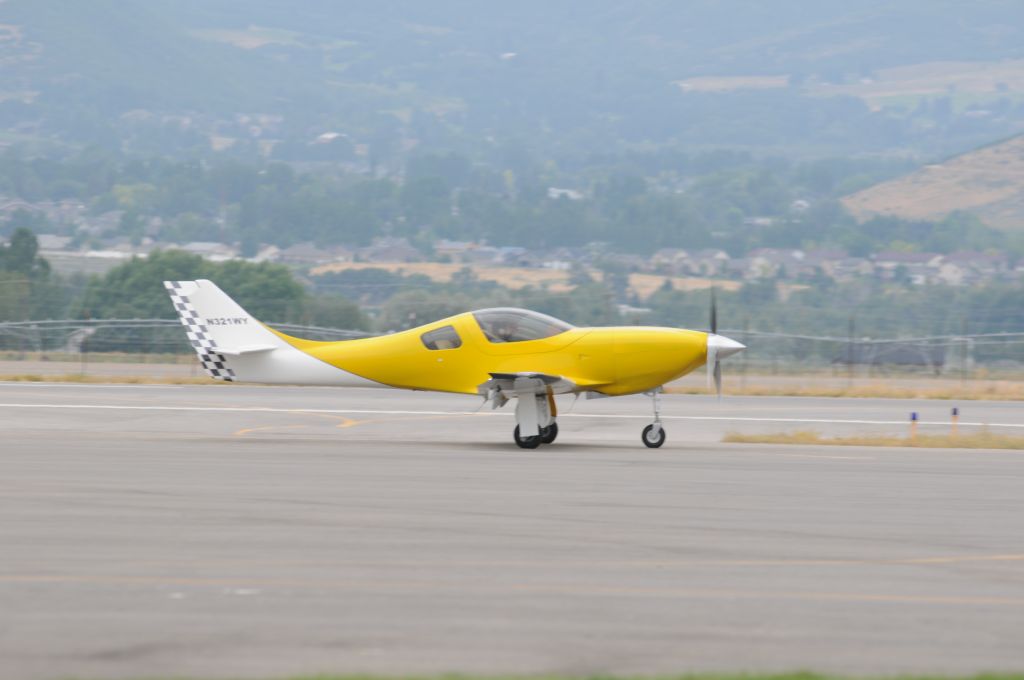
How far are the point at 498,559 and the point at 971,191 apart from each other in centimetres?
18858

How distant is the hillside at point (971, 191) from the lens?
596 feet

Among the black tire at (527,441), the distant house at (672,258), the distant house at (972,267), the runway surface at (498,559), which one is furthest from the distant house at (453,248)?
the runway surface at (498,559)

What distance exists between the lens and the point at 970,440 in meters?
23.3

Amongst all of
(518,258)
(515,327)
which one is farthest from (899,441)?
(518,258)

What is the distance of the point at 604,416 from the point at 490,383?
296 inches

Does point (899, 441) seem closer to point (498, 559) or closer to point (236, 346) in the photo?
point (236, 346)

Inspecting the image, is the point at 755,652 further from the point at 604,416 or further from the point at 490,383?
the point at 604,416

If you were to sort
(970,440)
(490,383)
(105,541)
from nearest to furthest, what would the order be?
(105,541) → (490,383) → (970,440)

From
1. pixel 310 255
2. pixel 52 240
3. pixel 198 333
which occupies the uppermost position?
pixel 52 240

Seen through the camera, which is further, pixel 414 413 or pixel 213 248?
pixel 213 248

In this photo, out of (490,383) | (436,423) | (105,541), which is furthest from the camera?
(436,423)

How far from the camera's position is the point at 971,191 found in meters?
188

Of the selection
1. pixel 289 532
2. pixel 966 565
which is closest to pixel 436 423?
pixel 289 532

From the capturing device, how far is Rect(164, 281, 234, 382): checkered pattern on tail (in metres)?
21.6
